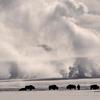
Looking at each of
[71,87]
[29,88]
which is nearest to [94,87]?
[71,87]
